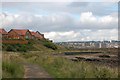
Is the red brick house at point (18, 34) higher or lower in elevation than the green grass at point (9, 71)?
higher

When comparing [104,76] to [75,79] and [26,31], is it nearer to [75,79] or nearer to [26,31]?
[75,79]

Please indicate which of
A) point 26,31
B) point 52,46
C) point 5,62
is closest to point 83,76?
point 5,62

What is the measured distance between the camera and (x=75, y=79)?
528 inches

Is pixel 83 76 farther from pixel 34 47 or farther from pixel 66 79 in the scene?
pixel 34 47

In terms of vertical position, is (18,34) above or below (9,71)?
above

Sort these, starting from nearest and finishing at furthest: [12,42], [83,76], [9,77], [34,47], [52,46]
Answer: [9,77] → [83,76] → [12,42] → [34,47] → [52,46]

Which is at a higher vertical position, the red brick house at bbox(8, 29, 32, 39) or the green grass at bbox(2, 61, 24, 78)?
the red brick house at bbox(8, 29, 32, 39)

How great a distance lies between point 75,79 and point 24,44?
6641cm

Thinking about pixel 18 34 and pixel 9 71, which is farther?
pixel 18 34

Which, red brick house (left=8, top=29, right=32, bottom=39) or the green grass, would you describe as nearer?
the green grass

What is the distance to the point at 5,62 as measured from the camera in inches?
631

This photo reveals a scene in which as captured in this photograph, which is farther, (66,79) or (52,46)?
(52,46)

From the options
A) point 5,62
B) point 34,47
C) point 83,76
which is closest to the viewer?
point 83,76

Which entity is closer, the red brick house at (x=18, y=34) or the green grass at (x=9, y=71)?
the green grass at (x=9, y=71)
